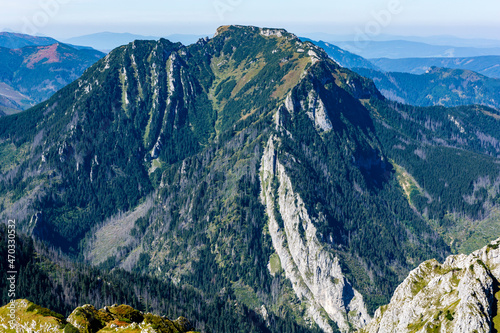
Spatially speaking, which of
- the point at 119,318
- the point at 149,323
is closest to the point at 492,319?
the point at 149,323

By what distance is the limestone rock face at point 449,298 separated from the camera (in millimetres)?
100688

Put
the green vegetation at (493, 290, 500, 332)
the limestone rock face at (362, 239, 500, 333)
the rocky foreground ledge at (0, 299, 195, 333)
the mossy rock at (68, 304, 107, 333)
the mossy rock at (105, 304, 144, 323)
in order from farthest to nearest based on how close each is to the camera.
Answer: the mossy rock at (105, 304, 144, 323)
the mossy rock at (68, 304, 107, 333)
the rocky foreground ledge at (0, 299, 195, 333)
the limestone rock face at (362, 239, 500, 333)
the green vegetation at (493, 290, 500, 332)

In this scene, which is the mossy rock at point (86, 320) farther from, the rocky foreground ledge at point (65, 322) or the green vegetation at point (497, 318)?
the green vegetation at point (497, 318)

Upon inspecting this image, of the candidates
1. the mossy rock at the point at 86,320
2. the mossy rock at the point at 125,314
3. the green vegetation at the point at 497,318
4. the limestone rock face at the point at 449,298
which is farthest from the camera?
the mossy rock at the point at 125,314

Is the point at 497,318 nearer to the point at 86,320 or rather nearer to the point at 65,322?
the point at 86,320

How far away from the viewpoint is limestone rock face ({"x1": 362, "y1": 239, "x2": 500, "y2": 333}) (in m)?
101

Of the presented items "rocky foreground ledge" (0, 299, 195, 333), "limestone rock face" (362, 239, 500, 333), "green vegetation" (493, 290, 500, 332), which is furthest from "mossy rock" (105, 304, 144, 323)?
"green vegetation" (493, 290, 500, 332)

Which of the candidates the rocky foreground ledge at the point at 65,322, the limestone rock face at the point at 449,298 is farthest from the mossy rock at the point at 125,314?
the limestone rock face at the point at 449,298

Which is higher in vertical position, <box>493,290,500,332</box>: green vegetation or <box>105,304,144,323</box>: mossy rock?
<box>493,290,500,332</box>: green vegetation

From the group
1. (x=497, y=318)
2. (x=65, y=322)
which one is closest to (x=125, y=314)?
(x=65, y=322)

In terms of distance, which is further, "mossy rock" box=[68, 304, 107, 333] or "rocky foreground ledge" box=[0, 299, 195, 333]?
"mossy rock" box=[68, 304, 107, 333]

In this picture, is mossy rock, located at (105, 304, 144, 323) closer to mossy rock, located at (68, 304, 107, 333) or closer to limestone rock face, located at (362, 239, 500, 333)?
mossy rock, located at (68, 304, 107, 333)

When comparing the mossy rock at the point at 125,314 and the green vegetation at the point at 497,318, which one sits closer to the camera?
the green vegetation at the point at 497,318

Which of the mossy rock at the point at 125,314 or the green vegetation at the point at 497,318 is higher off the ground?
the green vegetation at the point at 497,318
